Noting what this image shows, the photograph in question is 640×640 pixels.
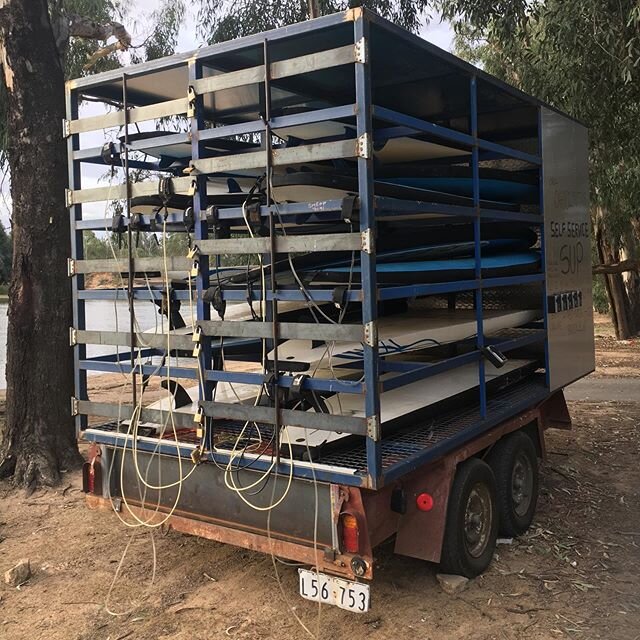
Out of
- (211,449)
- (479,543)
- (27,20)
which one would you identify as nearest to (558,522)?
(479,543)

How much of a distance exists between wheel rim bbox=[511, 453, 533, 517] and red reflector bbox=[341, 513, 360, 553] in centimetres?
190

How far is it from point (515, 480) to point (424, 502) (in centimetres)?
147

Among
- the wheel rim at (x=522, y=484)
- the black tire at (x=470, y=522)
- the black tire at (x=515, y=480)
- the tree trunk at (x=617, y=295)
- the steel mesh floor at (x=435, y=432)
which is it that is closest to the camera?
the steel mesh floor at (x=435, y=432)

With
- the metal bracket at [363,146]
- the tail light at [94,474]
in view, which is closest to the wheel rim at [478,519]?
the metal bracket at [363,146]

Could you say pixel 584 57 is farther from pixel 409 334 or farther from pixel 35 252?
pixel 35 252

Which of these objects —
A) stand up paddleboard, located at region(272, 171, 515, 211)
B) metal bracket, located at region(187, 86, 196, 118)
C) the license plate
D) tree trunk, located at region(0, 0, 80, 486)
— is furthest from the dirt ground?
metal bracket, located at region(187, 86, 196, 118)

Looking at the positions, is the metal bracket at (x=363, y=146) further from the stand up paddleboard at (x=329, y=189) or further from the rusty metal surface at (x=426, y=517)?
the rusty metal surface at (x=426, y=517)

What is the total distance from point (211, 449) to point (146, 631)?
1006 mm

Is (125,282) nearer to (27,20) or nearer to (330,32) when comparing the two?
(330,32)

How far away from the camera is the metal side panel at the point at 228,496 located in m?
3.62

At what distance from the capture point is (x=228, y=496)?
391 cm

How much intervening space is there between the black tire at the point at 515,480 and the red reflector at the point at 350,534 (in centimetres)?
162

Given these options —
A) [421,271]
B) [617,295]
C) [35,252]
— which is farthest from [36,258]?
[617,295]

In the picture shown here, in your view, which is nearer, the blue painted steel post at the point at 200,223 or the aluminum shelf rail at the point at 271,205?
the aluminum shelf rail at the point at 271,205
